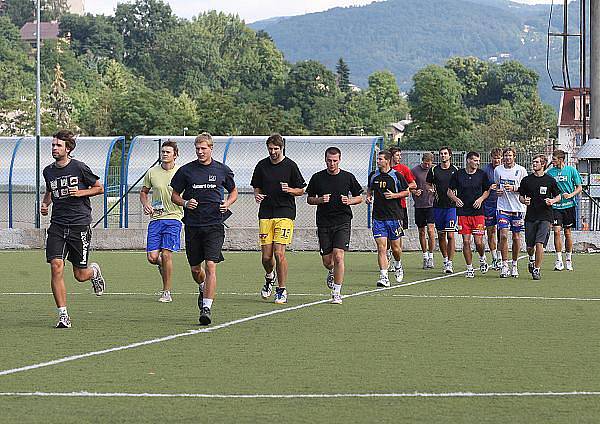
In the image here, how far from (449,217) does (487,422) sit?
1261 cm

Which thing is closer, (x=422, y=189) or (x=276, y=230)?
(x=276, y=230)

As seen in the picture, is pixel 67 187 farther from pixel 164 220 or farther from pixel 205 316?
pixel 164 220

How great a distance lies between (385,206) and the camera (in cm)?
1820

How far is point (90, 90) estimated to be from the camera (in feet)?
438

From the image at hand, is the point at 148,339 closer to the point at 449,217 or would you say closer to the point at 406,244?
the point at 449,217

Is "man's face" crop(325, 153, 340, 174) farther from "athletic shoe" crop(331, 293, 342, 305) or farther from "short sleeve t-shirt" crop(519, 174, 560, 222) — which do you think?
"short sleeve t-shirt" crop(519, 174, 560, 222)

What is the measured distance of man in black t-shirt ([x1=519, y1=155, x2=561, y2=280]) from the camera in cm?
Answer: 1925

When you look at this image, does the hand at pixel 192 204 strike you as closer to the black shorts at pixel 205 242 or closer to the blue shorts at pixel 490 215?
the black shorts at pixel 205 242

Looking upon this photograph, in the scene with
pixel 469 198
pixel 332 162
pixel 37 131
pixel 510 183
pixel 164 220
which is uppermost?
pixel 37 131

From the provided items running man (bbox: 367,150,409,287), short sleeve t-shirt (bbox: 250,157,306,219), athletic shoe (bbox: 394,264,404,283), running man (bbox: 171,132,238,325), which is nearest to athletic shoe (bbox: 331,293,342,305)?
short sleeve t-shirt (bbox: 250,157,306,219)

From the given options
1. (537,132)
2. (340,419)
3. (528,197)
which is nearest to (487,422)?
(340,419)

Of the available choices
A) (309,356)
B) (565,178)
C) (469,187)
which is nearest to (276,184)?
(309,356)

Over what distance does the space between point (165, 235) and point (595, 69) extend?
16208 mm

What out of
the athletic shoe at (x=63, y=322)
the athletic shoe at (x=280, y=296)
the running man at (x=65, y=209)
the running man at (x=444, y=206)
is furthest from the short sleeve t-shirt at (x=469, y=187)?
the athletic shoe at (x=63, y=322)
